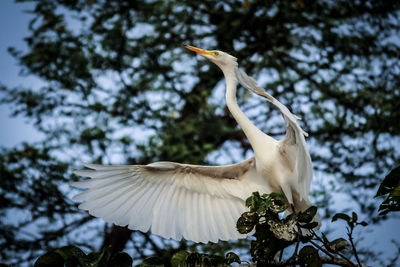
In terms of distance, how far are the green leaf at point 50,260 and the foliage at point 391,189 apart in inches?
37.6

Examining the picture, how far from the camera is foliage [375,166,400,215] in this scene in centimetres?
111

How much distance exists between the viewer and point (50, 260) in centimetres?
127

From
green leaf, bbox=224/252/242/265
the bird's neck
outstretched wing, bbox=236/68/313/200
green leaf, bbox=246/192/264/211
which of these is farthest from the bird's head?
green leaf, bbox=224/252/242/265

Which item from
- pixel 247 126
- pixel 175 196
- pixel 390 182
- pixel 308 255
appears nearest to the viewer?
pixel 390 182

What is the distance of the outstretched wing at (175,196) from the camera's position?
6.82ft

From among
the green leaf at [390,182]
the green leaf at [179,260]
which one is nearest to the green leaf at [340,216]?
the green leaf at [390,182]

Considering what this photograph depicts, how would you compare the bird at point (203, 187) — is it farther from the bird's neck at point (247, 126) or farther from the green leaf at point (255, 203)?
the green leaf at point (255, 203)

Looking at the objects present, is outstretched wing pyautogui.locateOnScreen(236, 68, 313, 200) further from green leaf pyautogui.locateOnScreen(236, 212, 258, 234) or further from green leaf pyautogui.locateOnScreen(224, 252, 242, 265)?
green leaf pyautogui.locateOnScreen(224, 252, 242, 265)

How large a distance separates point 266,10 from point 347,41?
793mm

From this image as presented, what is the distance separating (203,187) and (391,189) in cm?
128

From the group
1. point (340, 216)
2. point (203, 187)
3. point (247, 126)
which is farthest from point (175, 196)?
point (340, 216)

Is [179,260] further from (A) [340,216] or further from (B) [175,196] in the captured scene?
(B) [175,196]

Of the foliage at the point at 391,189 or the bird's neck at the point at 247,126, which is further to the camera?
the bird's neck at the point at 247,126

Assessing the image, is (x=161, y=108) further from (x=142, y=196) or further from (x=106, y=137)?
(x=142, y=196)
